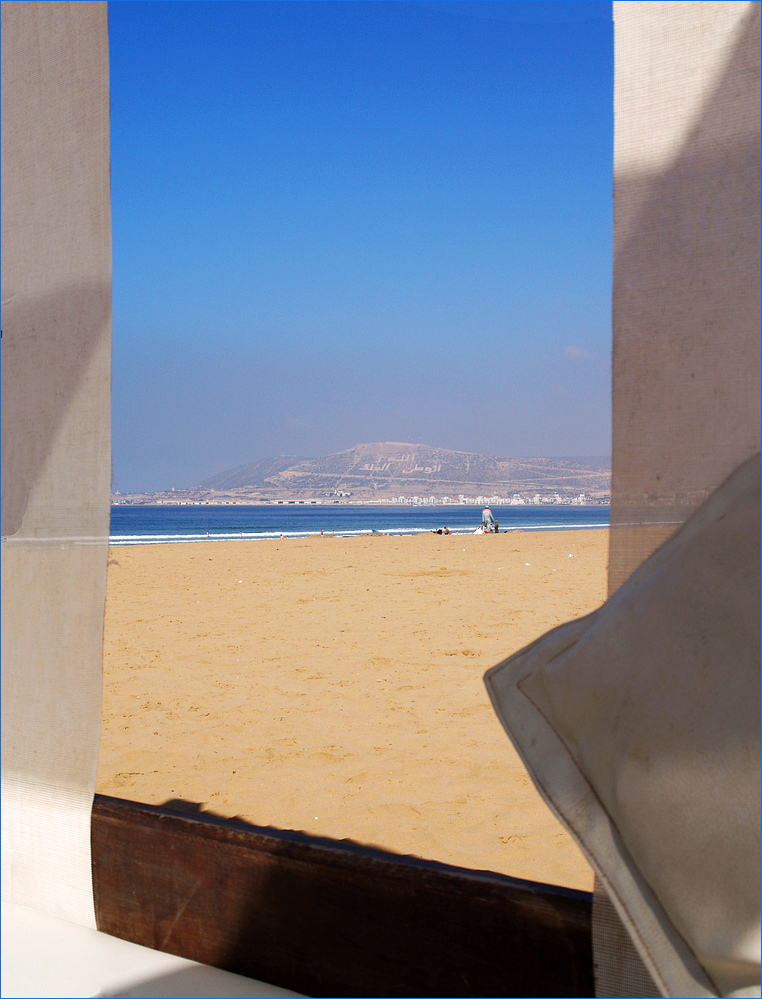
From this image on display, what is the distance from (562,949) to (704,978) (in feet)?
0.92

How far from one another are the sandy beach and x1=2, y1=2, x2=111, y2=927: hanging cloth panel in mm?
714

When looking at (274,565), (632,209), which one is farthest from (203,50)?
(632,209)

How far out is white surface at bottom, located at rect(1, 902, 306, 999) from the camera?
46.4 inches

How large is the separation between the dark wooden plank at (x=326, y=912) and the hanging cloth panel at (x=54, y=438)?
6.7 inches

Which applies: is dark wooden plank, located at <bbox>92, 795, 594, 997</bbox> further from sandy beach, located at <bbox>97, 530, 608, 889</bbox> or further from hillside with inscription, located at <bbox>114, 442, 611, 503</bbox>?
hillside with inscription, located at <bbox>114, 442, 611, 503</bbox>

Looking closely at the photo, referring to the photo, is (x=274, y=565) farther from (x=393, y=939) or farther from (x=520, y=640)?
(x=393, y=939)

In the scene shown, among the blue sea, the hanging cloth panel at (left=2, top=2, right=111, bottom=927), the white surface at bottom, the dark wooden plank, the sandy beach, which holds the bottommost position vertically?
the blue sea

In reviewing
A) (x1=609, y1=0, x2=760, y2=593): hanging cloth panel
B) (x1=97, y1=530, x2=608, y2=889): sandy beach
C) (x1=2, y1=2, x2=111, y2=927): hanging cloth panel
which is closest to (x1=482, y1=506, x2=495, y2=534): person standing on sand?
(x1=97, y1=530, x2=608, y2=889): sandy beach

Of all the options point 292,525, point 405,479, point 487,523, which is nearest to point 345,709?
point 487,523

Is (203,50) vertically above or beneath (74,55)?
above

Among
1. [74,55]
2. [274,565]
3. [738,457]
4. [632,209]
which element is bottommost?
[274,565]

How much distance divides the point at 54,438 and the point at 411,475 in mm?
83297

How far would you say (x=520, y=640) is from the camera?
4047 millimetres

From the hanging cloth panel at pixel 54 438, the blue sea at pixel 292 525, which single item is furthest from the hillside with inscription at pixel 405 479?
the hanging cloth panel at pixel 54 438
